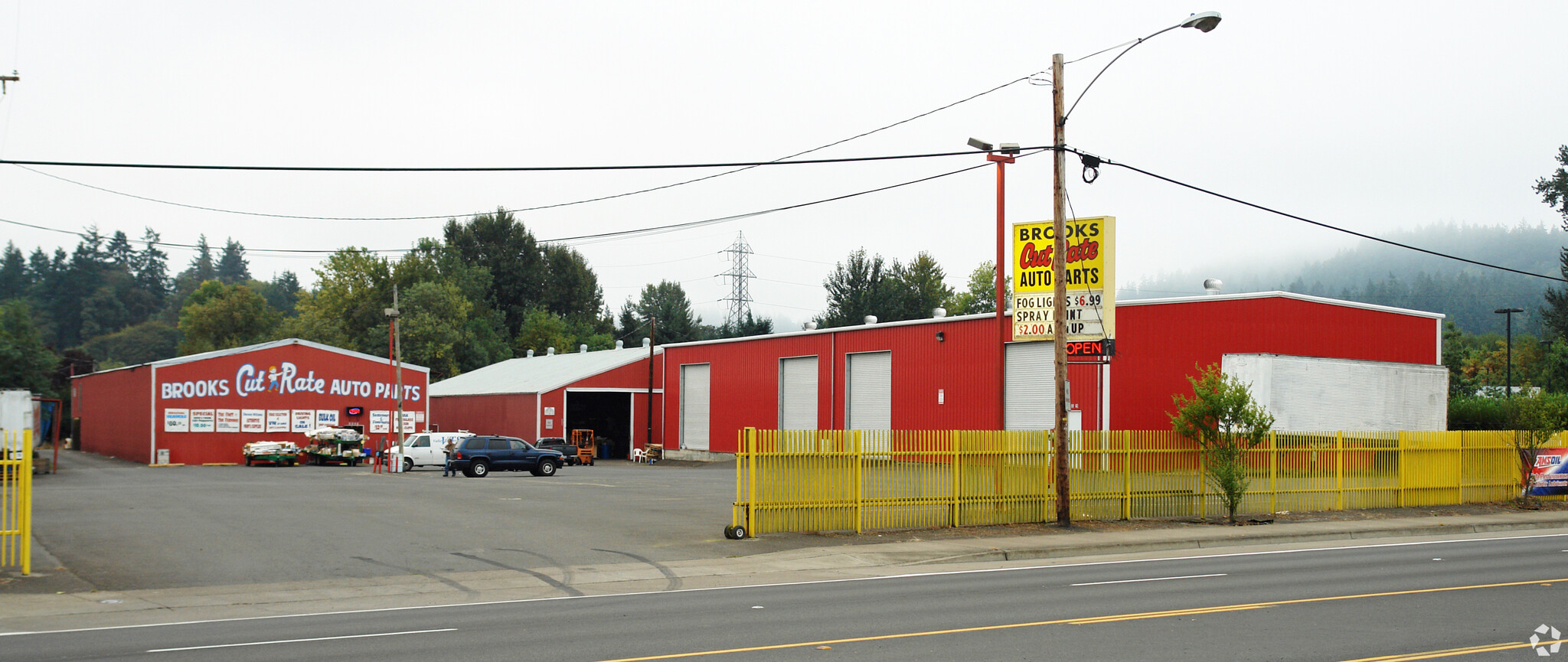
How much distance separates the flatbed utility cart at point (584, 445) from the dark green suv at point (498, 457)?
45.8ft

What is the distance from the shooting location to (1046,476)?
75.9ft

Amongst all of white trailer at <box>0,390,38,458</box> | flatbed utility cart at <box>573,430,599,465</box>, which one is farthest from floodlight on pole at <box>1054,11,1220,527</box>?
flatbed utility cart at <box>573,430,599,465</box>

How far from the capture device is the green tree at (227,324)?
378 ft

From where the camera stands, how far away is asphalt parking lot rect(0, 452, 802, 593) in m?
17.0

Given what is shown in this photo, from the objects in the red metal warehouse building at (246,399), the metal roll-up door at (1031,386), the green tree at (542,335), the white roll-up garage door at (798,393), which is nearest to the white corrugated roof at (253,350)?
the red metal warehouse building at (246,399)

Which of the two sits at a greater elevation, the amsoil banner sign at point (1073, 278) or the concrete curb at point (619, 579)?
the amsoil banner sign at point (1073, 278)

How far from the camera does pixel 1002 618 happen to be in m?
12.4

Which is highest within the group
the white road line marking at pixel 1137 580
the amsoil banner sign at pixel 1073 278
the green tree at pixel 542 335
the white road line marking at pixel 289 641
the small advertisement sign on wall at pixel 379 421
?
the green tree at pixel 542 335

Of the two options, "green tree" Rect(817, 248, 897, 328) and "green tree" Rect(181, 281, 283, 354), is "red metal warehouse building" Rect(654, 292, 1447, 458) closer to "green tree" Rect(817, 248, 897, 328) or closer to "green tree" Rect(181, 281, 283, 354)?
"green tree" Rect(817, 248, 897, 328)

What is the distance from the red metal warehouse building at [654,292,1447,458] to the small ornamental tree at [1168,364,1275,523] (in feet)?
16.1

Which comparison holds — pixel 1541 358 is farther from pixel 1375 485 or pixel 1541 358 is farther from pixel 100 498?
pixel 100 498

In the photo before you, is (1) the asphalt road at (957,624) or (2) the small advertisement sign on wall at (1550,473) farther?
(2) the small advertisement sign on wall at (1550,473)

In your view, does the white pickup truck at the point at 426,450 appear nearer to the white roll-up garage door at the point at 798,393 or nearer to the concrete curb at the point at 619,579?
the white roll-up garage door at the point at 798,393

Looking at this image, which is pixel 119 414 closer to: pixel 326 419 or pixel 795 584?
pixel 326 419
